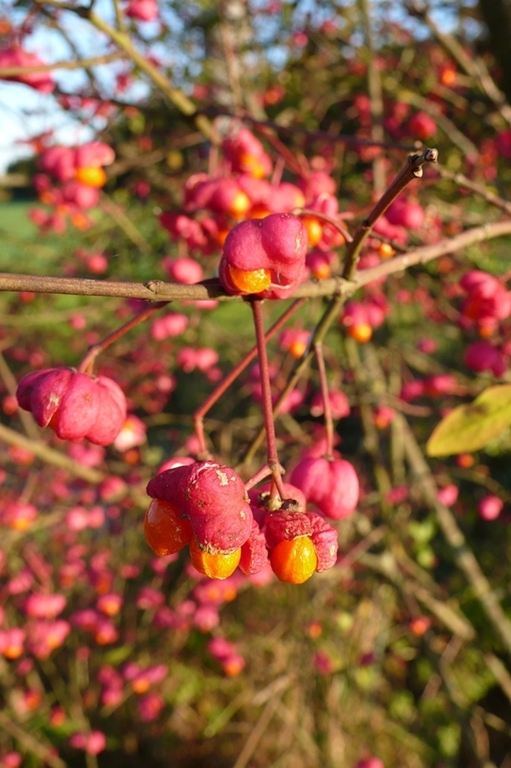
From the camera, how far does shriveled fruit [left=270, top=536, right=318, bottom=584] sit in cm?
53

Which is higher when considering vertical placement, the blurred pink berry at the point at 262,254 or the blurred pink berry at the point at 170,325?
the blurred pink berry at the point at 262,254

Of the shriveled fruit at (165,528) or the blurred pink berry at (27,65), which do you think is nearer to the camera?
the shriveled fruit at (165,528)

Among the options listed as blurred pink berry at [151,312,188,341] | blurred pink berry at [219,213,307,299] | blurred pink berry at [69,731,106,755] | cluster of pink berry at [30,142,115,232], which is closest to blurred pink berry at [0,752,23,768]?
blurred pink berry at [69,731,106,755]

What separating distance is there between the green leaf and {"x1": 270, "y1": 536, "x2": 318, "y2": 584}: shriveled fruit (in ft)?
1.10

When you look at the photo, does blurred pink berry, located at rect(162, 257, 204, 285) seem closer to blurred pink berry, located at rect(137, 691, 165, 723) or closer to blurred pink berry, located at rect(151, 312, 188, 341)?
blurred pink berry, located at rect(151, 312, 188, 341)

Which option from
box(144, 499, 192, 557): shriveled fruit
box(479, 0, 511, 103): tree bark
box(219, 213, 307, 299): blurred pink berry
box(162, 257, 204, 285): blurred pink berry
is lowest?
box(162, 257, 204, 285): blurred pink berry

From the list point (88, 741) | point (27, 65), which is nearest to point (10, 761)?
point (88, 741)

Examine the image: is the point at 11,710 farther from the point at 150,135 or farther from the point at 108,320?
the point at 150,135

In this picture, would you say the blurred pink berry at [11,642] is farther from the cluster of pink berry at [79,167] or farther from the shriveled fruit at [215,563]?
the shriveled fruit at [215,563]

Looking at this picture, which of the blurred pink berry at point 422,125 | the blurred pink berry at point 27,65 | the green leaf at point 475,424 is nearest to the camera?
the green leaf at point 475,424

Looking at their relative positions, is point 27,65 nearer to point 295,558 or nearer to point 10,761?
point 295,558

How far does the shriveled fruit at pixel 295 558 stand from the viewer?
531mm

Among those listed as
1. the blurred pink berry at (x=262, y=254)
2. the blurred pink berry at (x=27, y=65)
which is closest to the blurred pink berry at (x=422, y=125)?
the blurred pink berry at (x=27, y=65)

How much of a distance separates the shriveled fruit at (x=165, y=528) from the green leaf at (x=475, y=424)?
40 centimetres
